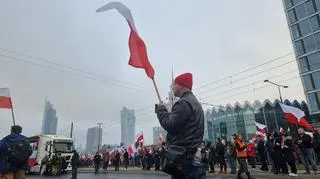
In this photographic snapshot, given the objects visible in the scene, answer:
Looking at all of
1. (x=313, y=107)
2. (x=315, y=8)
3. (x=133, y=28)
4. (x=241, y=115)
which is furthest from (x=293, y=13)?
(x=133, y=28)

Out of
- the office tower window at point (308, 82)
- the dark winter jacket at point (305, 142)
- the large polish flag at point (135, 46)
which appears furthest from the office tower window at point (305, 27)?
the large polish flag at point (135, 46)

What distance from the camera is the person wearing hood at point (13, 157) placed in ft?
18.9

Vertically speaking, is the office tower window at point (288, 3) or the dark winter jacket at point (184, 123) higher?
the office tower window at point (288, 3)

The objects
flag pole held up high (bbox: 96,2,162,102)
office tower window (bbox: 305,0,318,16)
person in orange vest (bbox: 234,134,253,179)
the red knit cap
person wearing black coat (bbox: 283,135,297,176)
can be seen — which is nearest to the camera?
the red knit cap

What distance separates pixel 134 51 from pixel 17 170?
3324 mm

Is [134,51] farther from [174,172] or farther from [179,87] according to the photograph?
[174,172]

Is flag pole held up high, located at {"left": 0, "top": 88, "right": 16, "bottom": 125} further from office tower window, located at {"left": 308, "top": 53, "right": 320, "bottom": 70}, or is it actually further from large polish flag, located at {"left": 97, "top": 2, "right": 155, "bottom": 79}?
office tower window, located at {"left": 308, "top": 53, "right": 320, "bottom": 70}

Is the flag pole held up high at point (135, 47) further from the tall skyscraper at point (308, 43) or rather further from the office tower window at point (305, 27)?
the office tower window at point (305, 27)

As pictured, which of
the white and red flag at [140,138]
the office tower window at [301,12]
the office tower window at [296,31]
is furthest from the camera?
the office tower window at [296,31]

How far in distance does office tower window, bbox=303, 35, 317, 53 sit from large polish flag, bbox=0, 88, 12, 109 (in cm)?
5640

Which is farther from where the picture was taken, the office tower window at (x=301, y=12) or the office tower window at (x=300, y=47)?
the office tower window at (x=301, y=12)

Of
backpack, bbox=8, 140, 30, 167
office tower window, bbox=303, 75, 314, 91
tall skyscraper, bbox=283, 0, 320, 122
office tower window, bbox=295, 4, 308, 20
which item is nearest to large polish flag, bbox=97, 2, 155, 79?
backpack, bbox=8, 140, 30, 167

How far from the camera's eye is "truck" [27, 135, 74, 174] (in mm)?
22516

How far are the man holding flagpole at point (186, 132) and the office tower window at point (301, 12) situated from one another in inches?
2472
